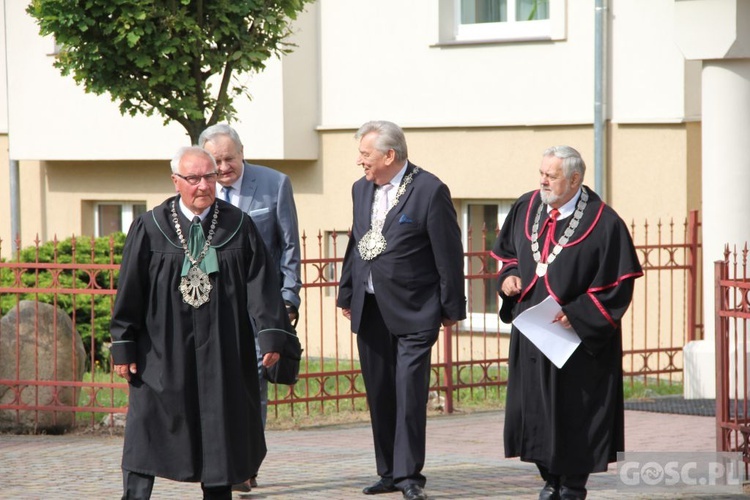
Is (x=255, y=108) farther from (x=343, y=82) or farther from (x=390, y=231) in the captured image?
(x=390, y=231)

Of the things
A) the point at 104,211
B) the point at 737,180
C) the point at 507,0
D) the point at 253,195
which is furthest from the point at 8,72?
the point at 253,195

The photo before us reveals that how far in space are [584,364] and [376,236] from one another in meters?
1.33

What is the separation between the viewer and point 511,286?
23.7 ft

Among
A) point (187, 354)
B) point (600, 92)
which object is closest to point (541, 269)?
Result: point (187, 354)

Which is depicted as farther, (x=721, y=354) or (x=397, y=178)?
(x=721, y=354)

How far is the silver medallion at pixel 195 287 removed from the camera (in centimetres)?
628

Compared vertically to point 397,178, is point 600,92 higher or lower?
higher

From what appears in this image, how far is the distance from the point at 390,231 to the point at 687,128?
22.7 ft

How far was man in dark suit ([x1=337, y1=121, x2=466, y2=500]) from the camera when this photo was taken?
7379 mm

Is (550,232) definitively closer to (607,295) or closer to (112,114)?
(607,295)

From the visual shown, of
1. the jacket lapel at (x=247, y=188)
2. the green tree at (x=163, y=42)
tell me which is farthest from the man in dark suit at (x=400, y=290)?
the green tree at (x=163, y=42)

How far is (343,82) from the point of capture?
16.1 m

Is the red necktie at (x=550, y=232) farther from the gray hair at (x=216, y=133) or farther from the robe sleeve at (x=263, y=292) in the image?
the gray hair at (x=216, y=133)

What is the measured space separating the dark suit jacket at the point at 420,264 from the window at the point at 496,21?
752 cm
